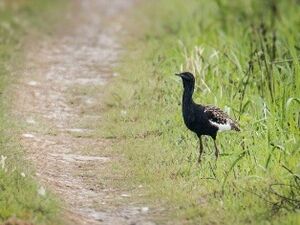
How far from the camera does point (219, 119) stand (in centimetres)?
958

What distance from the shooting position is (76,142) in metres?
11.2

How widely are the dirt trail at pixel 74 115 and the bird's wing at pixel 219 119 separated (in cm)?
129

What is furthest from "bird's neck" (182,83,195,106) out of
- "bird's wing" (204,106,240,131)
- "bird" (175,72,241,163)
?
"bird's wing" (204,106,240,131)

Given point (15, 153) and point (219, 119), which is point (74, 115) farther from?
point (219, 119)

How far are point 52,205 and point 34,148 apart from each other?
2582 millimetres

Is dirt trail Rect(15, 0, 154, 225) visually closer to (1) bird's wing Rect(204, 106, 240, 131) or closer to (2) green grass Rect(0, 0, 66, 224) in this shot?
(2) green grass Rect(0, 0, 66, 224)

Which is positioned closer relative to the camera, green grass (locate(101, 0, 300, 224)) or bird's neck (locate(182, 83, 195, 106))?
green grass (locate(101, 0, 300, 224))

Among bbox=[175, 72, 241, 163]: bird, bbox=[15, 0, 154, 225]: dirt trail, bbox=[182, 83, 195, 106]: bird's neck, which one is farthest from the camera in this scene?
bbox=[182, 83, 195, 106]: bird's neck

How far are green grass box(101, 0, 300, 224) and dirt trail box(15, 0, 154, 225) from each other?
348 millimetres

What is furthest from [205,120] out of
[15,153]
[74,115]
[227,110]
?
[74,115]

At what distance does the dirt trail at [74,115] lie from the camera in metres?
8.81

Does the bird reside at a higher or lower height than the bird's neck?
lower

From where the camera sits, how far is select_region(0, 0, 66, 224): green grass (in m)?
7.89

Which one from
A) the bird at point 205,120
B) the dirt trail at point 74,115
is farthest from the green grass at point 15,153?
the bird at point 205,120
